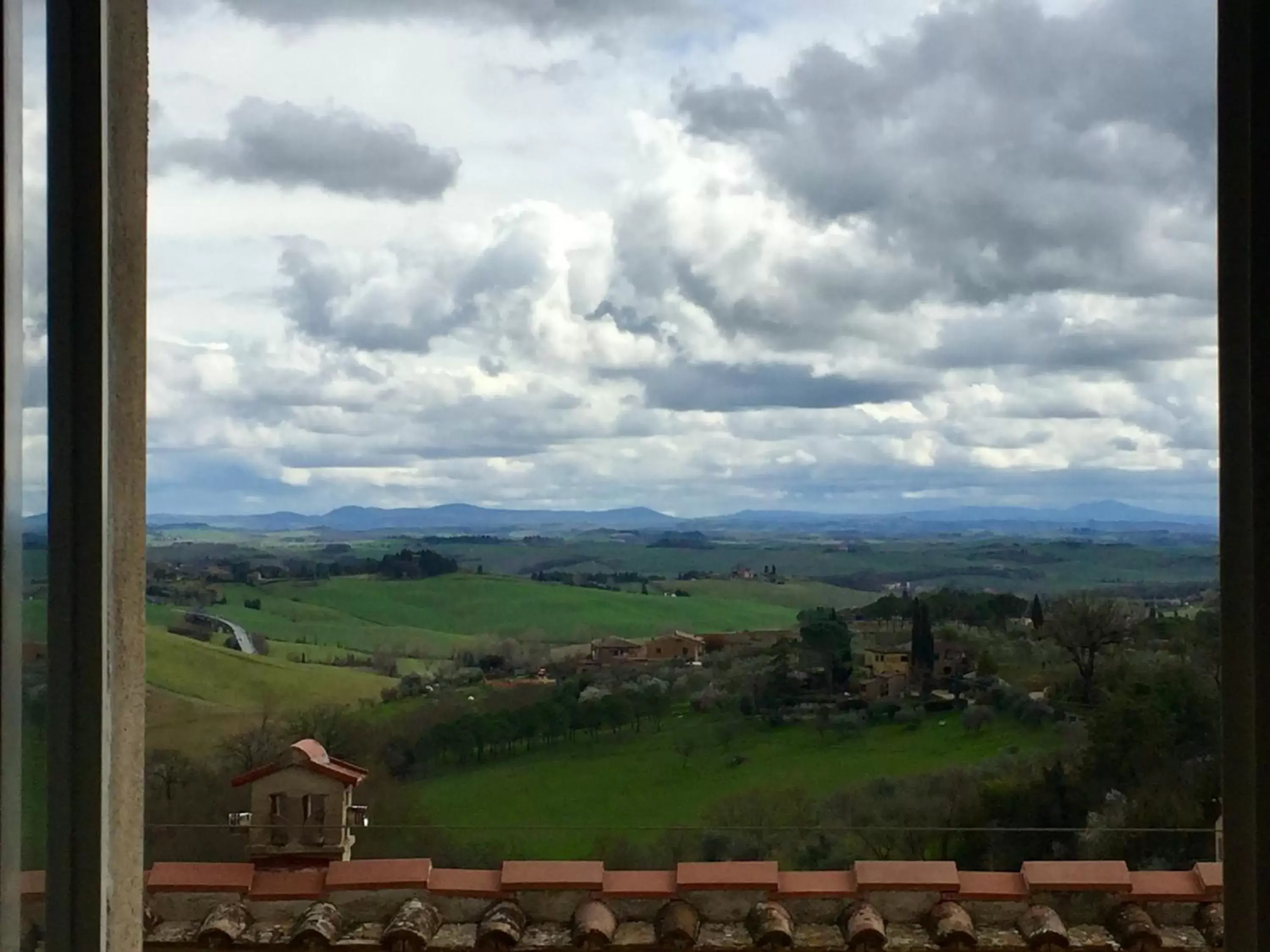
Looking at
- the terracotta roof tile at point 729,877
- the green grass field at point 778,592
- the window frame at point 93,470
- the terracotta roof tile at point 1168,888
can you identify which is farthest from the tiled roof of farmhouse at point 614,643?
the window frame at point 93,470

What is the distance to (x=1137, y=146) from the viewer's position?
1.83 meters

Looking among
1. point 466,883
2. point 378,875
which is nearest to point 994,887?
point 466,883

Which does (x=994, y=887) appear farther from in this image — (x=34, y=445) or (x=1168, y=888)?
(x=34, y=445)

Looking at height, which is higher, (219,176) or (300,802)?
(219,176)

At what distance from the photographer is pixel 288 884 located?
1737mm

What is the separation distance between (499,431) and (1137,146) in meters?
1.15

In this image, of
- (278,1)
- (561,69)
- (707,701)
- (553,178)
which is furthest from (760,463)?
(278,1)

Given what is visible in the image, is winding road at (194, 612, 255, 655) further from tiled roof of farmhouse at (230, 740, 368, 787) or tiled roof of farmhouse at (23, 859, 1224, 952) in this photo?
tiled roof of farmhouse at (23, 859, 1224, 952)

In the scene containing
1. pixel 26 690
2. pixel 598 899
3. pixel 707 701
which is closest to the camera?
pixel 26 690

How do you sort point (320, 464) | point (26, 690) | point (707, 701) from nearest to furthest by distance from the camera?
point (26, 690) → point (707, 701) → point (320, 464)

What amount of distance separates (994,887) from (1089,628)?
1.52ft

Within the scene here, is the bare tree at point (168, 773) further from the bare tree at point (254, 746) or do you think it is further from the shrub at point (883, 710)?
the shrub at point (883, 710)

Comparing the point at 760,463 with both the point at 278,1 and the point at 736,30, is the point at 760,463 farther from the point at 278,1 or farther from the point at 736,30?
the point at 278,1

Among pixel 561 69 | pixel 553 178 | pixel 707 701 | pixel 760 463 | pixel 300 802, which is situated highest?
pixel 561 69
